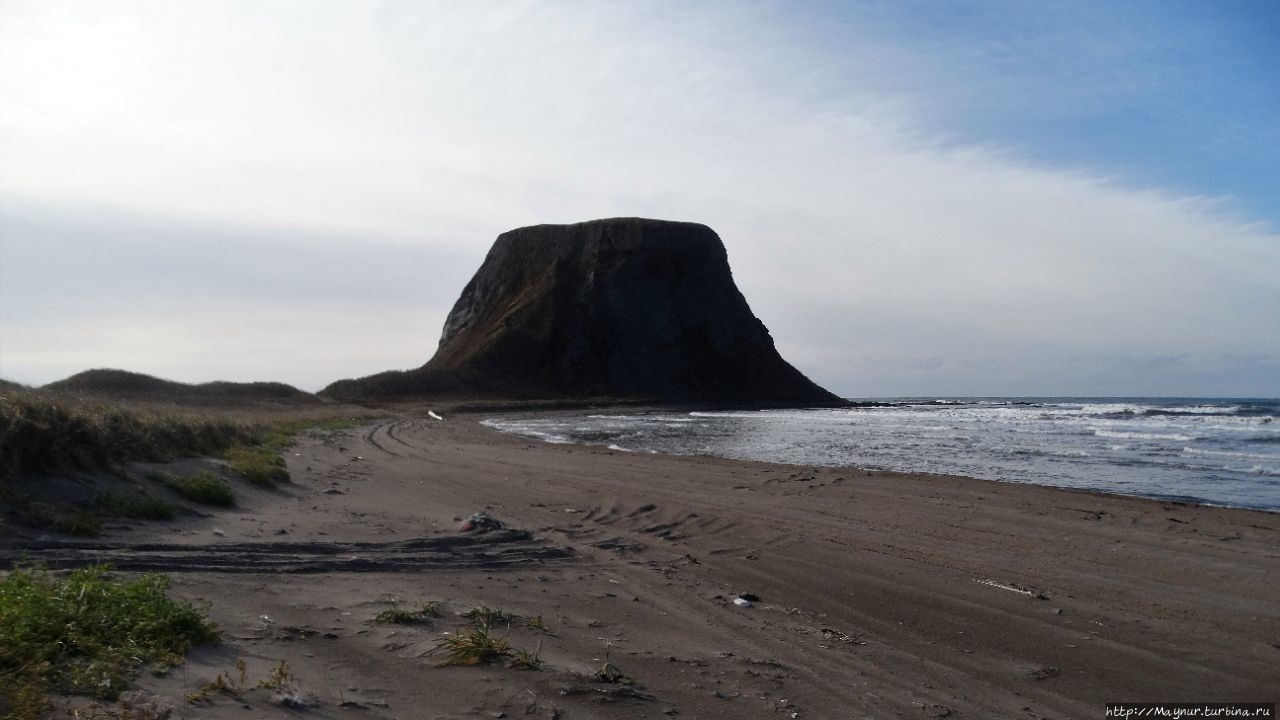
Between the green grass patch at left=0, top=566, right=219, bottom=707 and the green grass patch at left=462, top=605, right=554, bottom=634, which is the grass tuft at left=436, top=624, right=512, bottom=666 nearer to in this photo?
the green grass patch at left=462, top=605, right=554, bottom=634

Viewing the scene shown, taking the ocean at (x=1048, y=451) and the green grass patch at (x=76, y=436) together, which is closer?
the green grass patch at (x=76, y=436)

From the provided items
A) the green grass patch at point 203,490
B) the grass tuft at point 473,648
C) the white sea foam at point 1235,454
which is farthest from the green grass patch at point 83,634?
the white sea foam at point 1235,454

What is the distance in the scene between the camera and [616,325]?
78.3m

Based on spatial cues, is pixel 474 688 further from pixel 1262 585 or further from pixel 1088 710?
pixel 1262 585

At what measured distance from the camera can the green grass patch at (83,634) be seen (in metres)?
3.29

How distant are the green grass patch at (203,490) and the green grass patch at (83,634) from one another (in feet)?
14.4

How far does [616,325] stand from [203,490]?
69668mm

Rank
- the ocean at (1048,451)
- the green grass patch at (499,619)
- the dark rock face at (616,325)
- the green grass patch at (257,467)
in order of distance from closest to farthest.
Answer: the green grass patch at (499,619)
the green grass patch at (257,467)
the ocean at (1048,451)
the dark rock face at (616,325)

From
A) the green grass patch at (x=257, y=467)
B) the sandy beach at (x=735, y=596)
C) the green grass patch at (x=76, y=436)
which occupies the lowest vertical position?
the sandy beach at (x=735, y=596)

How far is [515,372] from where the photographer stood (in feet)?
242

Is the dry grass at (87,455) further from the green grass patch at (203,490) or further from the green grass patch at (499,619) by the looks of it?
the green grass patch at (499,619)

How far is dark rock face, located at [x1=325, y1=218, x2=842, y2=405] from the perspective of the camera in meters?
74.2

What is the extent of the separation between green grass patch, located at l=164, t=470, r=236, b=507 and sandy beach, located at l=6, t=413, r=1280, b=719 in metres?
0.27

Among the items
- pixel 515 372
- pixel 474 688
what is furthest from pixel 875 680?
pixel 515 372
